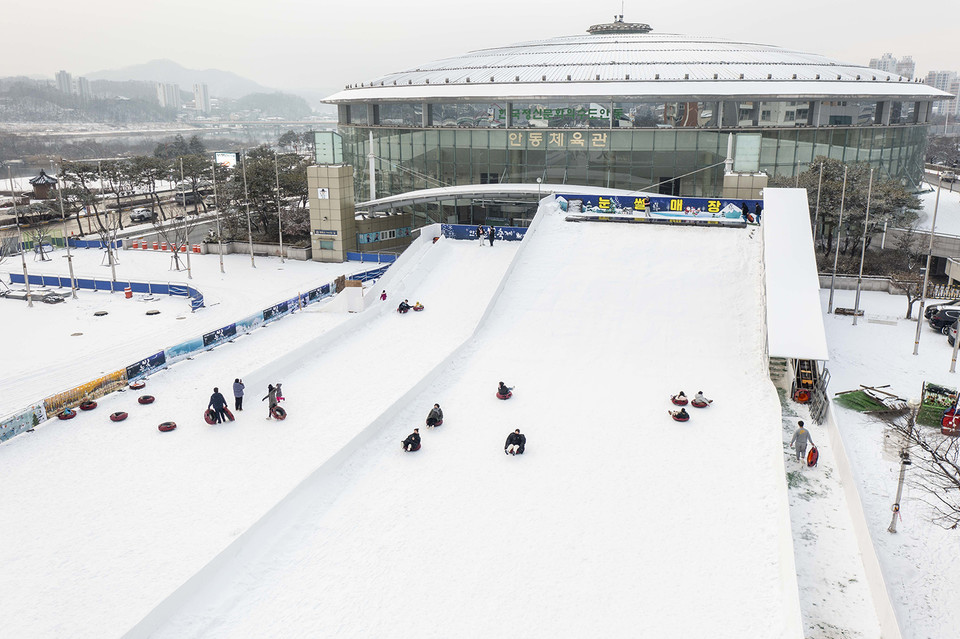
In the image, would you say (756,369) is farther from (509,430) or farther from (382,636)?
(382,636)

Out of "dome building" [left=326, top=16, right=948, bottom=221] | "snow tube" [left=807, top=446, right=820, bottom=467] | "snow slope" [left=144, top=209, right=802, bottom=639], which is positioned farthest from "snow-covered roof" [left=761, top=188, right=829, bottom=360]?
"dome building" [left=326, top=16, right=948, bottom=221]

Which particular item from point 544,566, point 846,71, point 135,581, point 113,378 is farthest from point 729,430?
point 846,71

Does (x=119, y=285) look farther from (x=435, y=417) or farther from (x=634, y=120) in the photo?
(x=634, y=120)

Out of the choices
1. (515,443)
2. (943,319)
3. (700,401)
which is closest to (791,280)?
(700,401)

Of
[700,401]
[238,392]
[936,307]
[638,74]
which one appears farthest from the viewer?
→ [638,74]

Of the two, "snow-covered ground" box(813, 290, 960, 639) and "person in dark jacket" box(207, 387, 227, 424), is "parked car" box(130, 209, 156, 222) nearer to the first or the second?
"person in dark jacket" box(207, 387, 227, 424)

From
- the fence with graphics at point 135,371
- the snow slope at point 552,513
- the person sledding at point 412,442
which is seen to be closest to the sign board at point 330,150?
the fence with graphics at point 135,371
